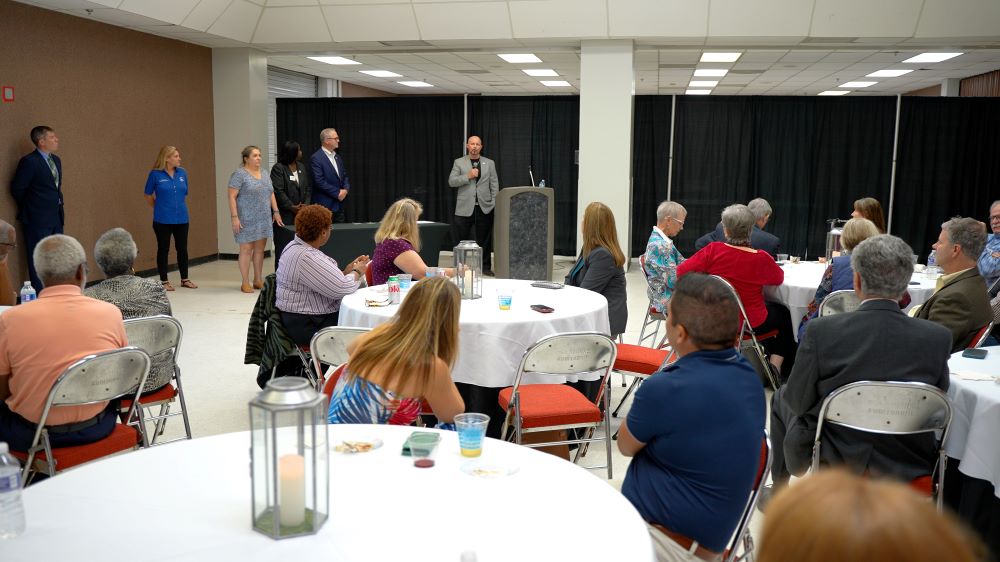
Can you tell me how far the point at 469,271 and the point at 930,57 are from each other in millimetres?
10036

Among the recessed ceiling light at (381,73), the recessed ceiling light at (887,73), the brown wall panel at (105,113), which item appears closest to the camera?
the brown wall panel at (105,113)

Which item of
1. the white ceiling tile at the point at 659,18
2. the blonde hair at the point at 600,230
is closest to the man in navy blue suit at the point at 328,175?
the white ceiling tile at the point at 659,18

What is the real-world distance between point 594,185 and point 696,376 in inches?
318

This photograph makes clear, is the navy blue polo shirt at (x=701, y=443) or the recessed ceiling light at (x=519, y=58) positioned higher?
the recessed ceiling light at (x=519, y=58)

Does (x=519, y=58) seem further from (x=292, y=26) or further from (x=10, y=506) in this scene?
(x=10, y=506)

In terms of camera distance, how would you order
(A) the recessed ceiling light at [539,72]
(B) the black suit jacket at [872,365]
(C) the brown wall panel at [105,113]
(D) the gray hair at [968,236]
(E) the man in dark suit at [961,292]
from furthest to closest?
(A) the recessed ceiling light at [539,72] → (C) the brown wall panel at [105,113] → (D) the gray hair at [968,236] → (E) the man in dark suit at [961,292] → (B) the black suit jacket at [872,365]

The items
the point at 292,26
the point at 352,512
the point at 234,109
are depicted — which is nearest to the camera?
the point at 352,512

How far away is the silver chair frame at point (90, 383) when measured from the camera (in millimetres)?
3107

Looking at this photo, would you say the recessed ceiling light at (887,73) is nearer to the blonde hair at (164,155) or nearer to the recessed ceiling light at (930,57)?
the recessed ceiling light at (930,57)

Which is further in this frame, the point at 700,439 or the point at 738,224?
the point at 738,224

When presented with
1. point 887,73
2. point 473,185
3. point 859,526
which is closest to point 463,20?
point 473,185

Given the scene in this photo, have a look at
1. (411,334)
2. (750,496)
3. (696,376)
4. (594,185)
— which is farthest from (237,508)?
(594,185)

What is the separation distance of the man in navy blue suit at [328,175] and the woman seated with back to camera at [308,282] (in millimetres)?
4969

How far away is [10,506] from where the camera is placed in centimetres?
179
